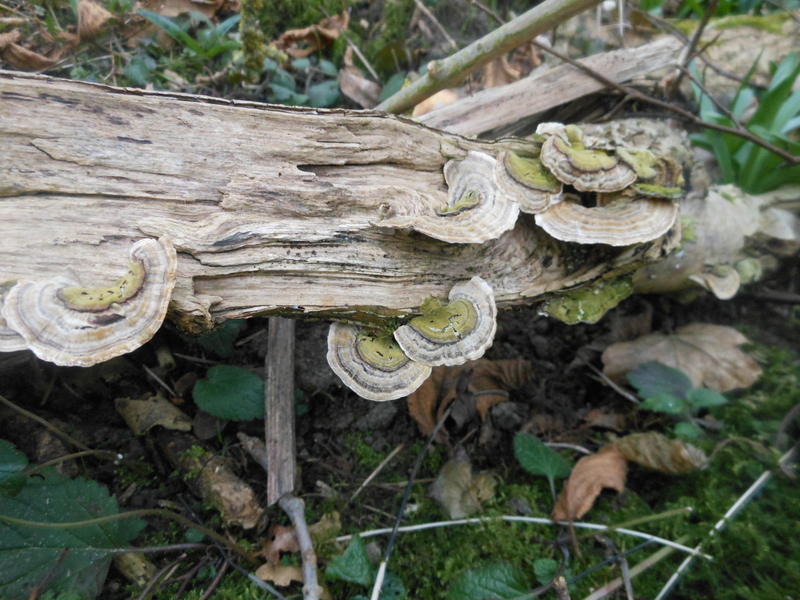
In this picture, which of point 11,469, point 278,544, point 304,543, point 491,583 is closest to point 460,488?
point 491,583

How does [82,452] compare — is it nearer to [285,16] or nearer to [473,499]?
[473,499]

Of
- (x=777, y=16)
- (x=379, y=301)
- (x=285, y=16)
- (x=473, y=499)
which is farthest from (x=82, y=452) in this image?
(x=777, y=16)

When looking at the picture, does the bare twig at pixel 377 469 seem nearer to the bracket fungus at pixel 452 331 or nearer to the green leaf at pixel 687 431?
the bracket fungus at pixel 452 331

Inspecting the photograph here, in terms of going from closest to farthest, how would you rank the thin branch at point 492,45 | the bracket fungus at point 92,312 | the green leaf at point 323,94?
the bracket fungus at point 92,312 < the thin branch at point 492,45 < the green leaf at point 323,94

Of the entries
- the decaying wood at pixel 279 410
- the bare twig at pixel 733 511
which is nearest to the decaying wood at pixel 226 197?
the decaying wood at pixel 279 410

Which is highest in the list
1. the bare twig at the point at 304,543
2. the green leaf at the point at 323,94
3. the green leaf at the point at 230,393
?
the green leaf at the point at 323,94

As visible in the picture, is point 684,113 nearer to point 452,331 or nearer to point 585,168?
point 585,168

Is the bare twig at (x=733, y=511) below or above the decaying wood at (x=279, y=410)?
below
